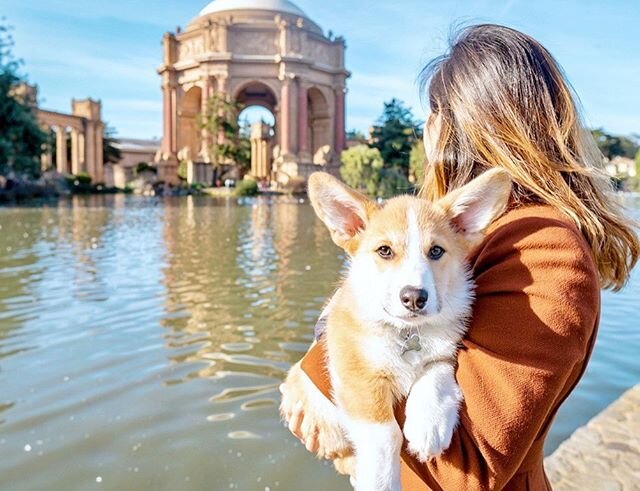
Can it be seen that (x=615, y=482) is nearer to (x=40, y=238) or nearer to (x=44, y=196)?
(x=40, y=238)

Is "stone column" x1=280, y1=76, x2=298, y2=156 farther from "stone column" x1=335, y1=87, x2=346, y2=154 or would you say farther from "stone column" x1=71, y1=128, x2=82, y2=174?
"stone column" x1=71, y1=128, x2=82, y2=174

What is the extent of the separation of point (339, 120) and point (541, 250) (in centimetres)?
6480

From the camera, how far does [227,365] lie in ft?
19.7

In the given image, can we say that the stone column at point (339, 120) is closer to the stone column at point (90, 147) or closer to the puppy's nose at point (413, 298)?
the stone column at point (90, 147)

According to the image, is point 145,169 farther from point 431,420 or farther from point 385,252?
point 431,420

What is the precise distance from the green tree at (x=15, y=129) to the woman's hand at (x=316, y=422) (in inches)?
1351

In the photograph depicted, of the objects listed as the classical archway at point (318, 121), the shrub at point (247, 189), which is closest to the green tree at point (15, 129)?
the shrub at point (247, 189)

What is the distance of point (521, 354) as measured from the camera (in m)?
1.45

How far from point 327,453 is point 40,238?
15488 millimetres

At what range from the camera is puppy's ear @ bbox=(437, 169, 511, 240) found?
1.62m

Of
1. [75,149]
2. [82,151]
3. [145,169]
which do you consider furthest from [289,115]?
[75,149]

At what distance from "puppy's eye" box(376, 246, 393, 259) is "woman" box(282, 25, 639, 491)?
0.25m

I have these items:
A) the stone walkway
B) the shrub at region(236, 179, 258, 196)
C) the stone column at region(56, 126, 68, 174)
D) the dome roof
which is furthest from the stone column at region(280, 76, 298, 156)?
the stone walkway

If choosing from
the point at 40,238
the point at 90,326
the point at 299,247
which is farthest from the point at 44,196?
the point at 90,326
